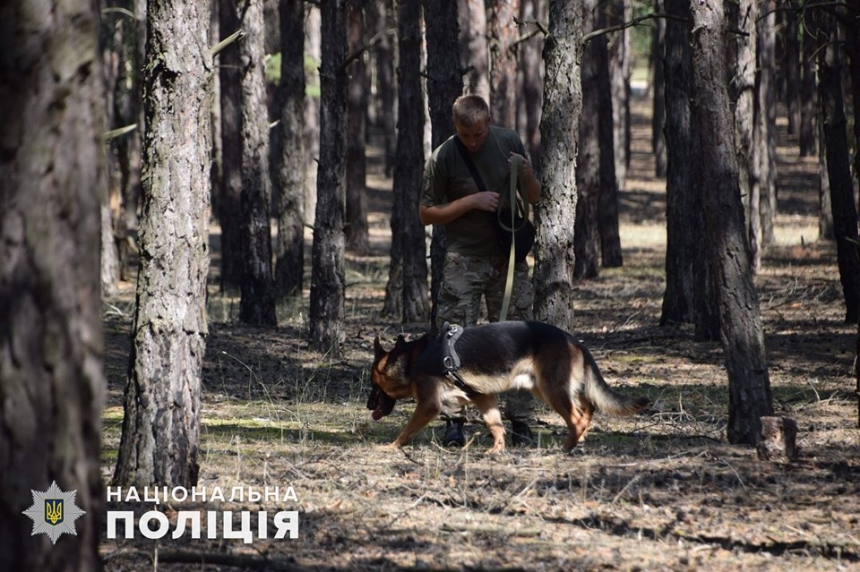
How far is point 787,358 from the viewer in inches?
493

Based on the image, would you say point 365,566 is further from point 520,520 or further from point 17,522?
point 17,522

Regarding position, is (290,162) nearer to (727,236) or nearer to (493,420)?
(493,420)

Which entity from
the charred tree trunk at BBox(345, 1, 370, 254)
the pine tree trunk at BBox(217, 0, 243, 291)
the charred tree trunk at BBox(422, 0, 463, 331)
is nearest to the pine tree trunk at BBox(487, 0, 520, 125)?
the charred tree trunk at BBox(345, 1, 370, 254)

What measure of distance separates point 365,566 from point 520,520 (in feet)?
3.68

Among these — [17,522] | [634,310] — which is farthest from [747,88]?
[17,522]

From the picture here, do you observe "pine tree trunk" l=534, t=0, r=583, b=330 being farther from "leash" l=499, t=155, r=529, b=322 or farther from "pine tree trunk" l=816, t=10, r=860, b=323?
"pine tree trunk" l=816, t=10, r=860, b=323

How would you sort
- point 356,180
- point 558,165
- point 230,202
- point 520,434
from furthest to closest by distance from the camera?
point 356,180
point 230,202
point 558,165
point 520,434

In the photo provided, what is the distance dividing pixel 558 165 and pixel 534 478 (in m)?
2.92

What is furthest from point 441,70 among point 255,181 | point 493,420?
point 493,420

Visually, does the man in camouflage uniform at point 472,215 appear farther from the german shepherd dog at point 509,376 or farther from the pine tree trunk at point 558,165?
the pine tree trunk at point 558,165

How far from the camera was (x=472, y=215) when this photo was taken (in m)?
7.84

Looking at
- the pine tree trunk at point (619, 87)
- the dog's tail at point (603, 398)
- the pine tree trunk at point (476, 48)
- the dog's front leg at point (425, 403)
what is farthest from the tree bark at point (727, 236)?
the pine tree trunk at point (619, 87)

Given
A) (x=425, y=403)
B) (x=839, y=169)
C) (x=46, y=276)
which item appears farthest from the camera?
(x=839, y=169)

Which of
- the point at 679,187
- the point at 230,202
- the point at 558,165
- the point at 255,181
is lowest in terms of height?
the point at 558,165
